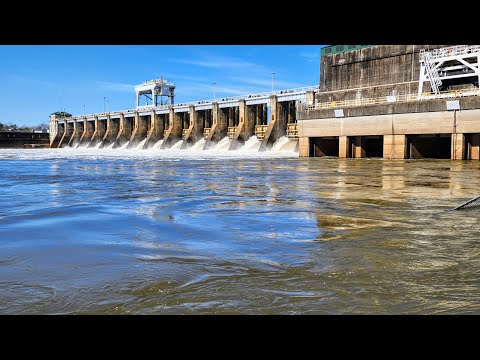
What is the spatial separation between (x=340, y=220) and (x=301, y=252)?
7.46 ft

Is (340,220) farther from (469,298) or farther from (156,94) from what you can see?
(156,94)

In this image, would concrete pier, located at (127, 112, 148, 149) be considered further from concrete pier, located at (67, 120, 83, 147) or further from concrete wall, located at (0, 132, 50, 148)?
concrete wall, located at (0, 132, 50, 148)

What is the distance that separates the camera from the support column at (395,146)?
2862 cm

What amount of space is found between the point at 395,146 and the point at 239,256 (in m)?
26.3

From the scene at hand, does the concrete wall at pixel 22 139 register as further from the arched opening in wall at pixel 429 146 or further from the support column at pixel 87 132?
the arched opening in wall at pixel 429 146

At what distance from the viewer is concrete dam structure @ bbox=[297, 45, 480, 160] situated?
26.5m

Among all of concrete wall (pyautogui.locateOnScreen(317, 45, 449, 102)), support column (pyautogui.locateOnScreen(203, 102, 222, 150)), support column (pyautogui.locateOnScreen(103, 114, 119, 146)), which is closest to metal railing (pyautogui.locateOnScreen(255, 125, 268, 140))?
support column (pyautogui.locateOnScreen(203, 102, 222, 150))

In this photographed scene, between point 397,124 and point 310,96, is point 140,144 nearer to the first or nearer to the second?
point 310,96

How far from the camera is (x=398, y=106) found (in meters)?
28.9

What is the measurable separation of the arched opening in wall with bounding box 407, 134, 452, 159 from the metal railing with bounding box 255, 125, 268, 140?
66.2 feet

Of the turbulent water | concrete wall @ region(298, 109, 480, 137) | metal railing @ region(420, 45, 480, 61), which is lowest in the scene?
the turbulent water

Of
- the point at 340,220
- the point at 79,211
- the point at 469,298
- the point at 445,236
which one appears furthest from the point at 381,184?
the point at 469,298
